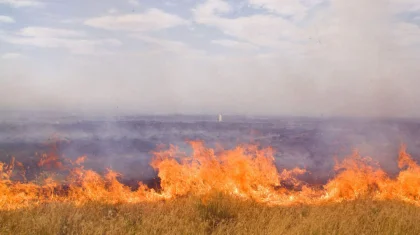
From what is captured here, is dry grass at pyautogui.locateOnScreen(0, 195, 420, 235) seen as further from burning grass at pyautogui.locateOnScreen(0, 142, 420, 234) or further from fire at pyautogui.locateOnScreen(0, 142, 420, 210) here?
fire at pyautogui.locateOnScreen(0, 142, 420, 210)

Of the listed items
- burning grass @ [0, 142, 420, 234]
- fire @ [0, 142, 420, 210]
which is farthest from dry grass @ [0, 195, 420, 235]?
fire @ [0, 142, 420, 210]

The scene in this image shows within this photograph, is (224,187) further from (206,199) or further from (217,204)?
(217,204)

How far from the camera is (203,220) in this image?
8852 mm

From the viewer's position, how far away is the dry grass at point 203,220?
7.58m

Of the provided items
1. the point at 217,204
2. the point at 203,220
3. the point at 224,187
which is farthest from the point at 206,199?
the point at 224,187

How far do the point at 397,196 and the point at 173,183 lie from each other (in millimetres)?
9137

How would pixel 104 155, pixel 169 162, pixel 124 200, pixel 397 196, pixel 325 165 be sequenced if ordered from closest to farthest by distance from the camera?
pixel 124 200 → pixel 397 196 → pixel 169 162 → pixel 325 165 → pixel 104 155

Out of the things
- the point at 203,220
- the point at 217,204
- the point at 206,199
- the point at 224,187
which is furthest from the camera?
the point at 224,187

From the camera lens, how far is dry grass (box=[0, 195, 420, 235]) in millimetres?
7582

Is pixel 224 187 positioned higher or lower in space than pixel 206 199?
lower

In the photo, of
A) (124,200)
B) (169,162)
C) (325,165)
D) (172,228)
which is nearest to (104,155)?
(169,162)

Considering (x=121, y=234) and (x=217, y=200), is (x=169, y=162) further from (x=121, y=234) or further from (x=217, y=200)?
(x=121, y=234)

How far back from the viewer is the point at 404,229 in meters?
8.24

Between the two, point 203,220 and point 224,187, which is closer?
point 203,220
